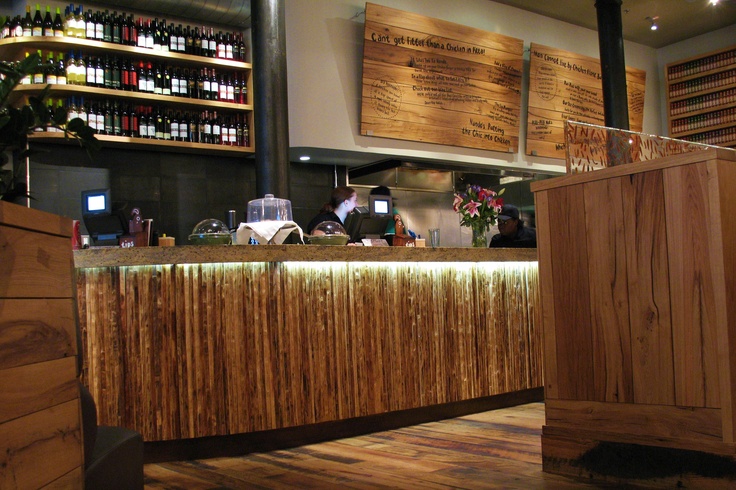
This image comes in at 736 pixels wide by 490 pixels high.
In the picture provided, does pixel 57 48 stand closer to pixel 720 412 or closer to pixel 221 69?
pixel 221 69

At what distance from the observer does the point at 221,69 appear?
5855mm

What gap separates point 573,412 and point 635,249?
26.4 inches

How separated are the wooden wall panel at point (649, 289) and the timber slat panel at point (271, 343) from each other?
166cm

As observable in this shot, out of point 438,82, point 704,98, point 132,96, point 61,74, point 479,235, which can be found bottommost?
point 479,235

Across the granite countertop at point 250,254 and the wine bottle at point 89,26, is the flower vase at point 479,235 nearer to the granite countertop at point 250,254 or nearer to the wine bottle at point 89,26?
the granite countertop at point 250,254

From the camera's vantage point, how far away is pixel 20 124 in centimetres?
142

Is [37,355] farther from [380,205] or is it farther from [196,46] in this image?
[196,46]

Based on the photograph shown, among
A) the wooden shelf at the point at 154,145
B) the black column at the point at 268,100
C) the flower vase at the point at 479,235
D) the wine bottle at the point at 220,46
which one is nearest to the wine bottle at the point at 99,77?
the wooden shelf at the point at 154,145

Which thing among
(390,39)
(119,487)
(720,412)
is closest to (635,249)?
(720,412)

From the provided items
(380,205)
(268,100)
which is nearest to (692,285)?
(380,205)

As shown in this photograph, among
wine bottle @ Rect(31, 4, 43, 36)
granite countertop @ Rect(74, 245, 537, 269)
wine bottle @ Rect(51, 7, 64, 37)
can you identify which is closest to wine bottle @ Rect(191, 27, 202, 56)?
wine bottle @ Rect(51, 7, 64, 37)

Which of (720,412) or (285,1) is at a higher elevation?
(285,1)

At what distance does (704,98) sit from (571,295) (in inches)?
239

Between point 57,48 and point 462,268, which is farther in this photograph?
point 57,48
